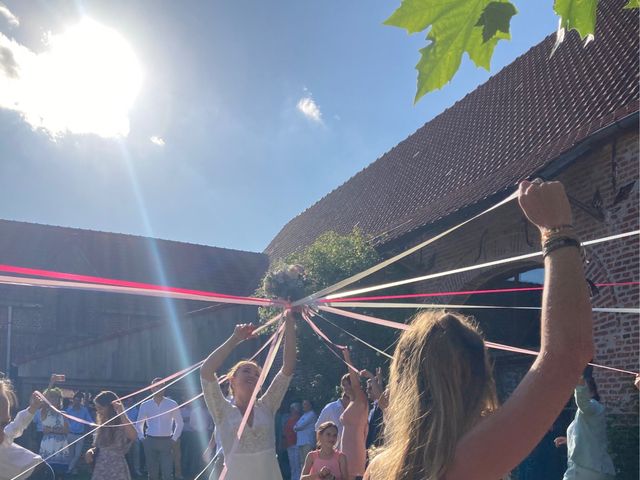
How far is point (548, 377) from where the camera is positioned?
1302 mm

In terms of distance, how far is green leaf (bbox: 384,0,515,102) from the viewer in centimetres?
188

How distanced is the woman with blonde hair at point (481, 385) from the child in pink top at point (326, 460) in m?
3.81

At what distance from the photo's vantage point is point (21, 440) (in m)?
15.3

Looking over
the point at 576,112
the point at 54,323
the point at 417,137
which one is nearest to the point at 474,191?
the point at 576,112

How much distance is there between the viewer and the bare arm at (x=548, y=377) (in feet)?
4.26

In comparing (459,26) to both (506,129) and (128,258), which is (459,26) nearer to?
(506,129)

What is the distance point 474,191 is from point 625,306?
153 inches

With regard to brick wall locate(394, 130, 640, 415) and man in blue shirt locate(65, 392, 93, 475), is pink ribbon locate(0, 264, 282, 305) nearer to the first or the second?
brick wall locate(394, 130, 640, 415)

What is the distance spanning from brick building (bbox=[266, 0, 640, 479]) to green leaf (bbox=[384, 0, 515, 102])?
7087 millimetres

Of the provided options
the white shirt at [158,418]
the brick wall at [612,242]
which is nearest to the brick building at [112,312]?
the white shirt at [158,418]

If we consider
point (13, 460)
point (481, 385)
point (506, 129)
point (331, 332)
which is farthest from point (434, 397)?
point (506, 129)

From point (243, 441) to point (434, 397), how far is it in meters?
2.78

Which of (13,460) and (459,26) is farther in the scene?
(13,460)

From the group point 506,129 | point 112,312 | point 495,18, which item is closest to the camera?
point 495,18
